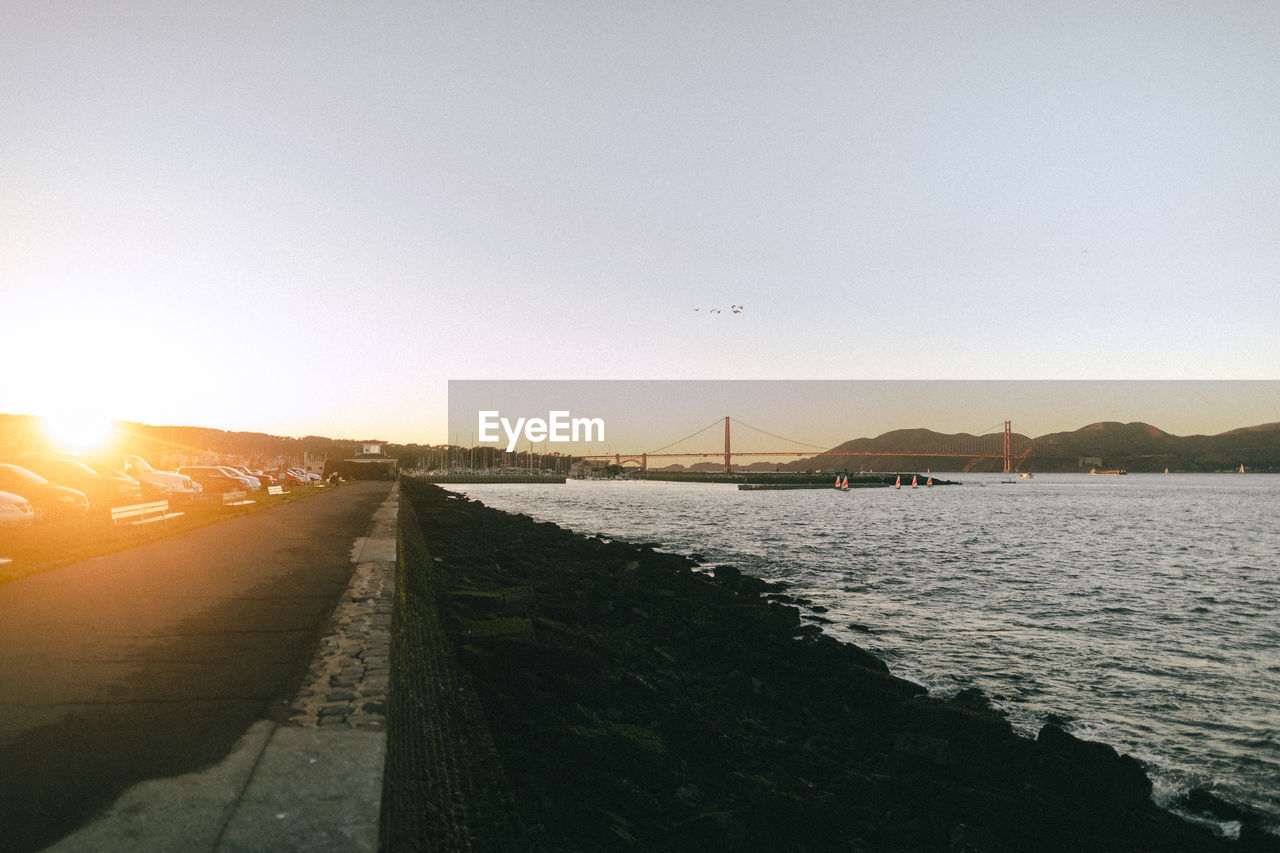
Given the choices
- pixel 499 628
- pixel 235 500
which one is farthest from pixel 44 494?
pixel 499 628

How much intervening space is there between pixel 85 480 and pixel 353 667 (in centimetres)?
1881

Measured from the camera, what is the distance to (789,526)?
4241 cm

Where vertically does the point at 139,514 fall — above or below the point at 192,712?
above

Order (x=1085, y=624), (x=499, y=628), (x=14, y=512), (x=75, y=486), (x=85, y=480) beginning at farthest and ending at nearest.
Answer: (x=85, y=480) → (x=75, y=486) → (x=1085, y=624) → (x=14, y=512) → (x=499, y=628)

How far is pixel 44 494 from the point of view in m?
16.0

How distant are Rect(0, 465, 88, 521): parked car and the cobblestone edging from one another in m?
11.3

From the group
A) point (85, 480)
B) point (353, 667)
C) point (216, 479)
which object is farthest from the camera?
point (216, 479)

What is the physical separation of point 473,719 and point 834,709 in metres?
4.51

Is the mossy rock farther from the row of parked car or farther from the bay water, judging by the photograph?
the row of parked car

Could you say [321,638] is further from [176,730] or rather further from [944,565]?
[944,565]

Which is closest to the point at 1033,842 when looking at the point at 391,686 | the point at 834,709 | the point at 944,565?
the point at 834,709

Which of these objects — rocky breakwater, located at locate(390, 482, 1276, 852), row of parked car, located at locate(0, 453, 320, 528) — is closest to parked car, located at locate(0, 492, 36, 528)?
row of parked car, located at locate(0, 453, 320, 528)

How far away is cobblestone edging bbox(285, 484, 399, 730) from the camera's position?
424cm

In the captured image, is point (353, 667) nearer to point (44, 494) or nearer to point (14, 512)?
point (14, 512)
